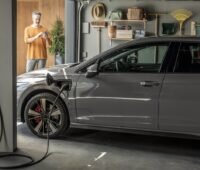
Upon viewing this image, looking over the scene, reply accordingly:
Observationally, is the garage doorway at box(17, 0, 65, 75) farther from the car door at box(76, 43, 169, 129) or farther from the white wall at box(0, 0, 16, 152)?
the white wall at box(0, 0, 16, 152)

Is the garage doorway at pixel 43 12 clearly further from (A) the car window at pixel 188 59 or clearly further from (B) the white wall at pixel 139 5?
(A) the car window at pixel 188 59

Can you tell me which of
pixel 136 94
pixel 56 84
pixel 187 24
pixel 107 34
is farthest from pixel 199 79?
pixel 107 34

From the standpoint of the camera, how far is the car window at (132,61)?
16.8 ft

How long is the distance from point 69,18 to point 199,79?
18.2 ft

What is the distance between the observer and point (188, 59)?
16.0 feet

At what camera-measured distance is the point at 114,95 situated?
501 centimetres

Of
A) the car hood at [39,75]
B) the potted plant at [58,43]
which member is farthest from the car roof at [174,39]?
the potted plant at [58,43]

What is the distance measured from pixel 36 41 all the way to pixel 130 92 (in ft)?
13.2

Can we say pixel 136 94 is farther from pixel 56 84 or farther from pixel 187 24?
pixel 187 24

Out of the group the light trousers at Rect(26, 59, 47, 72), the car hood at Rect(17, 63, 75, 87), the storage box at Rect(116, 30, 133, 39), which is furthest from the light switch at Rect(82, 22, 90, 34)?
the car hood at Rect(17, 63, 75, 87)

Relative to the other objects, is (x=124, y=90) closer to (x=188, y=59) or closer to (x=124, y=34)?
(x=188, y=59)

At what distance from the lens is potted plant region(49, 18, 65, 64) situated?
10414mm

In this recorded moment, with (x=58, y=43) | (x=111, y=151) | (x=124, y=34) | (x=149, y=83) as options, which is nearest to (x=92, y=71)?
(x=149, y=83)

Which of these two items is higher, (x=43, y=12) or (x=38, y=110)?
(x=43, y=12)
